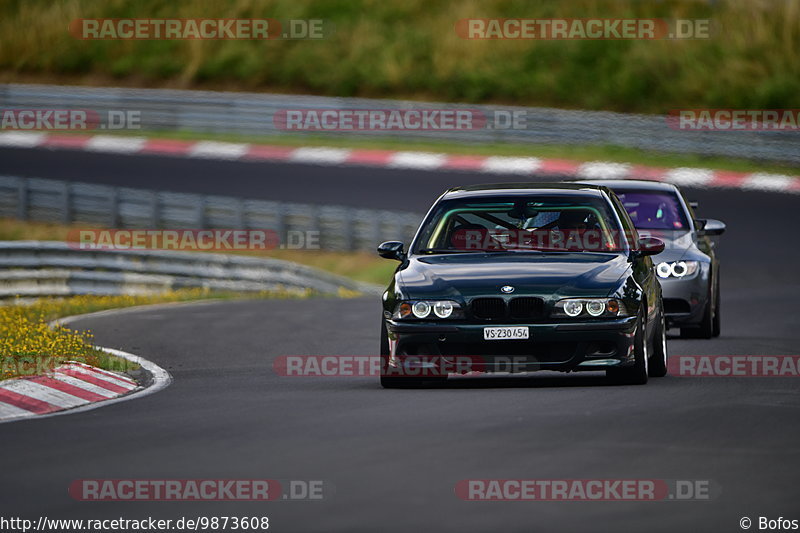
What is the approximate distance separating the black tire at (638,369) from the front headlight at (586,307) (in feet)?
0.87

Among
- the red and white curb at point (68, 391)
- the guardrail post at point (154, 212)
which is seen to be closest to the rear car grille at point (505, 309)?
the red and white curb at point (68, 391)

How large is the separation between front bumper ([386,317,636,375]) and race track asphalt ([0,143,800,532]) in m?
0.20

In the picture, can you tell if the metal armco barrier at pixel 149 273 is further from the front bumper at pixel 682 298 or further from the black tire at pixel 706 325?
the front bumper at pixel 682 298

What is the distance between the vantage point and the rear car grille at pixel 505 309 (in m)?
11.8

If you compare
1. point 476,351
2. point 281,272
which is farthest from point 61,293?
point 476,351

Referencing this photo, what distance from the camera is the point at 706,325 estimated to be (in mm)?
16828

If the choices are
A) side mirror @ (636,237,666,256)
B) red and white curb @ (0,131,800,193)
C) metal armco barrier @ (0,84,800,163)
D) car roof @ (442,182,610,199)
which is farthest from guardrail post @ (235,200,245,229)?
side mirror @ (636,237,666,256)

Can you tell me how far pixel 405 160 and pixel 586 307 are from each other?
27121mm

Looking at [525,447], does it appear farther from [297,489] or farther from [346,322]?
[346,322]

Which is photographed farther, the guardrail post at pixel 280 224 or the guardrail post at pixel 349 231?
the guardrail post at pixel 280 224

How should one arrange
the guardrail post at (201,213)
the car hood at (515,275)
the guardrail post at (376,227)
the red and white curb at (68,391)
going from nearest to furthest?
the red and white curb at (68,391), the car hood at (515,275), the guardrail post at (376,227), the guardrail post at (201,213)

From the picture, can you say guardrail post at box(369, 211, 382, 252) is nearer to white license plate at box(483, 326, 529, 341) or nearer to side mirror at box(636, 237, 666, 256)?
side mirror at box(636, 237, 666, 256)

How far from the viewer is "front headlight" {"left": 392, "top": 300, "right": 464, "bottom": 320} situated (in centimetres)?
1184

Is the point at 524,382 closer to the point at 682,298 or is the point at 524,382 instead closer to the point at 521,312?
the point at 521,312
